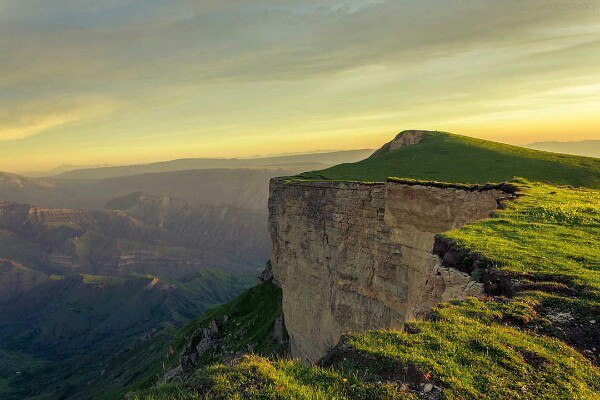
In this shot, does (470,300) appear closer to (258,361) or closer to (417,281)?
(258,361)

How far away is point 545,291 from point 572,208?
12730mm

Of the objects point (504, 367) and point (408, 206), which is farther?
point (408, 206)

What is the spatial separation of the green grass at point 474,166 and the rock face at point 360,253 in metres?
5.12

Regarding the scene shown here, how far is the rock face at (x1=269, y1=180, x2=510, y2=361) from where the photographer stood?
30022 millimetres

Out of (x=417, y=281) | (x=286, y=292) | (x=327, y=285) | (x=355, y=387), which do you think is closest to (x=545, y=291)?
(x=355, y=387)

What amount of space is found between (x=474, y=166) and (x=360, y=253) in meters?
19.2

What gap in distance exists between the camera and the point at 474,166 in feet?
152

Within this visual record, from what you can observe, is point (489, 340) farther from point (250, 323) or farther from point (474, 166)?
point (250, 323)

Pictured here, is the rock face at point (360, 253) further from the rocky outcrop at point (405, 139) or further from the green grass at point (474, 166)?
the rocky outcrop at point (405, 139)

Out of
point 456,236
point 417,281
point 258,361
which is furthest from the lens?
point 417,281

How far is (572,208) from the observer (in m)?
22.9

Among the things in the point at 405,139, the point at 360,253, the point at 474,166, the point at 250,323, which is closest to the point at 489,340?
the point at 360,253

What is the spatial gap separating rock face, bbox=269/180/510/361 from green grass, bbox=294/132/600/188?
5117 millimetres

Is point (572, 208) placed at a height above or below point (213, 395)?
above
